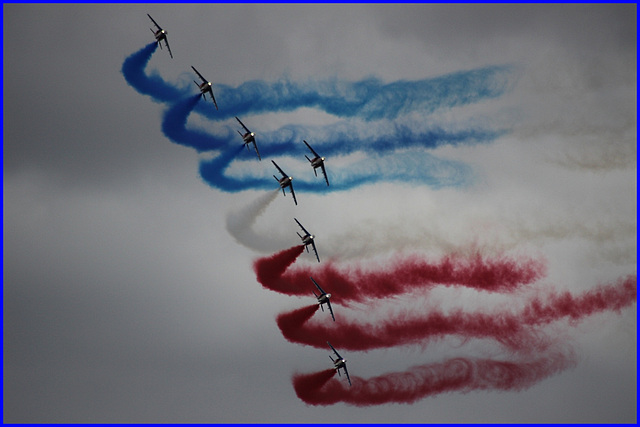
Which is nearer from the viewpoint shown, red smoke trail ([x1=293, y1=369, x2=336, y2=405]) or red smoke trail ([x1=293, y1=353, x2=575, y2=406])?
red smoke trail ([x1=293, y1=353, x2=575, y2=406])

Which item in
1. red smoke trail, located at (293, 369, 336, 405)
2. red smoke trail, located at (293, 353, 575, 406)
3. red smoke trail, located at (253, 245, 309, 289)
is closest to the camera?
red smoke trail, located at (293, 353, 575, 406)

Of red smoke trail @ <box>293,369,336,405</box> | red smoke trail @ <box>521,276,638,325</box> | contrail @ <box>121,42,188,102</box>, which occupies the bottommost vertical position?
red smoke trail @ <box>293,369,336,405</box>

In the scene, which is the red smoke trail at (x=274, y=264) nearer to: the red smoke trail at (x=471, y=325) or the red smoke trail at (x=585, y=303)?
the red smoke trail at (x=471, y=325)

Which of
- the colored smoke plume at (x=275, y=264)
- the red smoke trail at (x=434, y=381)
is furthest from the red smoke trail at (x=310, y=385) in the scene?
the colored smoke plume at (x=275, y=264)

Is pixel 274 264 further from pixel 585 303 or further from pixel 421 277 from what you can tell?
pixel 585 303

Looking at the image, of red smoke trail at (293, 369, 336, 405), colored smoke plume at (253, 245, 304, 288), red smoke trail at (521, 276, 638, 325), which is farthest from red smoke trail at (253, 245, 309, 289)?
red smoke trail at (521, 276, 638, 325)

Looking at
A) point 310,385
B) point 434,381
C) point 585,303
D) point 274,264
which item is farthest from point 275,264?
point 585,303

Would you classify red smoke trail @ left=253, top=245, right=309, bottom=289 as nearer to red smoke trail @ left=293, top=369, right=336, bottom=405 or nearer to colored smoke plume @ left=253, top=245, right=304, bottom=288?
colored smoke plume @ left=253, top=245, right=304, bottom=288
